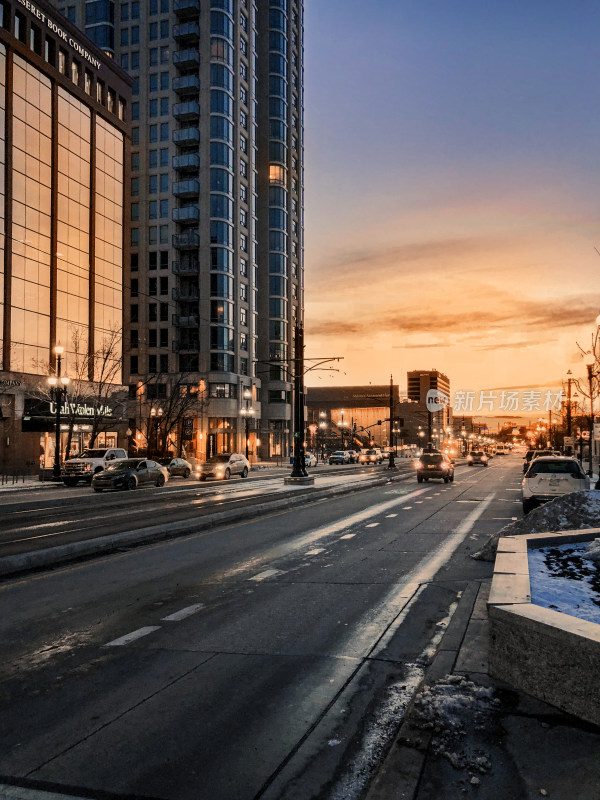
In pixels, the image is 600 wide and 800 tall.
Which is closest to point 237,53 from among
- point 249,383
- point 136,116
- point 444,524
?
point 136,116

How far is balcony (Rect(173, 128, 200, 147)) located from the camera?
2992 inches

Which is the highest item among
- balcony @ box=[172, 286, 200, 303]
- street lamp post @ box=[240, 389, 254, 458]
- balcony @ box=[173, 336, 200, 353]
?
balcony @ box=[172, 286, 200, 303]

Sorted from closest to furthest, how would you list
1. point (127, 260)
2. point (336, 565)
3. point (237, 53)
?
point (336, 565)
point (127, 260)
point (237, 53)

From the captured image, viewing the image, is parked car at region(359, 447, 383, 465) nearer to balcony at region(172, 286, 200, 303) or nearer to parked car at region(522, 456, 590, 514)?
balcony at region(172, 286, 200, 303)

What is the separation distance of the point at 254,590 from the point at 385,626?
246 cm

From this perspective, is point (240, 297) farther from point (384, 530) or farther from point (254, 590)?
point (254, 590)

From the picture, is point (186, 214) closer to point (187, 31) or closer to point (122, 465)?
point (187, 31)

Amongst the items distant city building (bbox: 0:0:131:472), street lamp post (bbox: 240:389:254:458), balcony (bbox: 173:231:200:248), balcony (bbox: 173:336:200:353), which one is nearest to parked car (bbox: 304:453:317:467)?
street lamp post (bbox: 240:389:254:458)

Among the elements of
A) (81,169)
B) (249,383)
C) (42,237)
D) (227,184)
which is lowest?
(249,383)

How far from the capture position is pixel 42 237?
172 ft

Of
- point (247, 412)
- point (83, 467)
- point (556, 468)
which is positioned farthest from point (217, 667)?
point (247, 412)

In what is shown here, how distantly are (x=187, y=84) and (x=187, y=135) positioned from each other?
5690 millimetres

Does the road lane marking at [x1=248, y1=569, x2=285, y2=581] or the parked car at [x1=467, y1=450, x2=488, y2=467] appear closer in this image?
the road lane marking at [x1=248, y1=569, x2=285, y2=581]

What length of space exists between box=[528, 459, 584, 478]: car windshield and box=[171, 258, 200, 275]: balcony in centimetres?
6197
